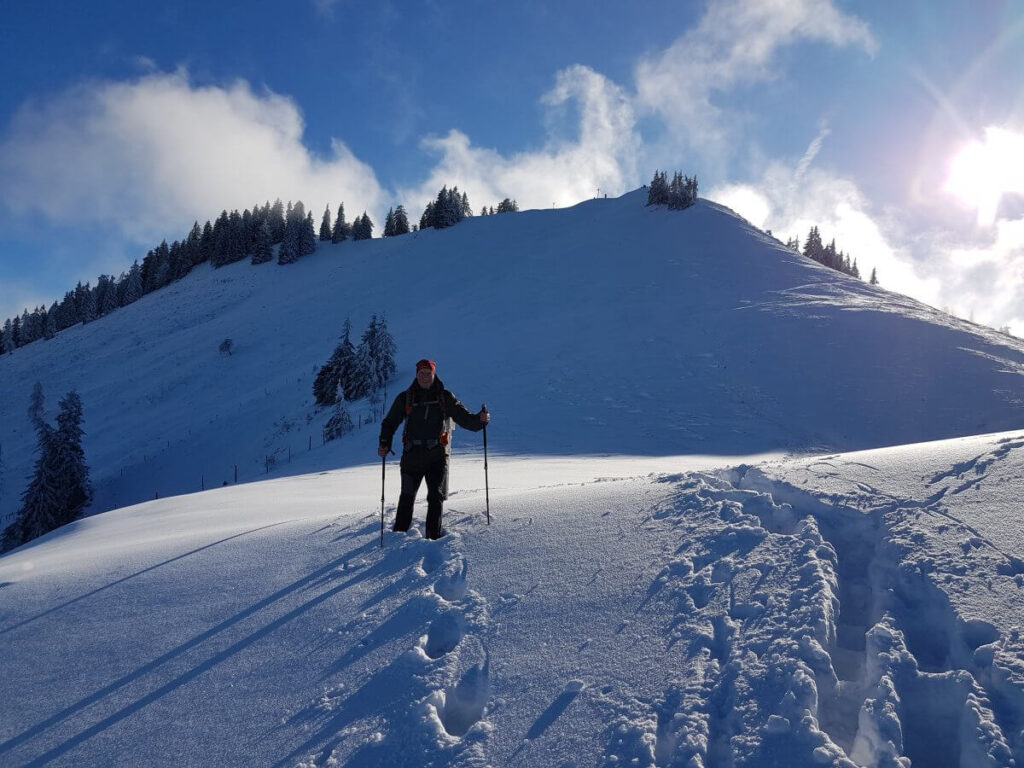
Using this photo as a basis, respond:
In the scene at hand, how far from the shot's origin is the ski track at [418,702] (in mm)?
3246

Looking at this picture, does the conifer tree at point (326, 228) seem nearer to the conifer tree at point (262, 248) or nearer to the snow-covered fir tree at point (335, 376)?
the conifer tree at point (262, 248)

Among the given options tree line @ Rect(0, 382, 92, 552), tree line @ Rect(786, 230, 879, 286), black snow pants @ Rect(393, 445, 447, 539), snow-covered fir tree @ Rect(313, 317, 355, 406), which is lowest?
tree line @ Rect(0, 382, 92, 552)

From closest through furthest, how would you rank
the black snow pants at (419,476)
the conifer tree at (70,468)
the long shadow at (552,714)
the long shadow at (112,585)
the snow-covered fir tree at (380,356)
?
the long shadow at (552,714), the long shadow at (112,585), the black snow pants at (419,476), the conifer tree at (70,468), the snow-covered fir tree at (380,356)

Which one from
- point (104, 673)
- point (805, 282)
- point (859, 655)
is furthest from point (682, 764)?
point (805, 282)

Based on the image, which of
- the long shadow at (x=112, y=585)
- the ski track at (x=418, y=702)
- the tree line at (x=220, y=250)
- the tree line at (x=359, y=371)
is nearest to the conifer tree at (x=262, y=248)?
the tree line at (x=220, y=250)

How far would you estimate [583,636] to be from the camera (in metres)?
4.02

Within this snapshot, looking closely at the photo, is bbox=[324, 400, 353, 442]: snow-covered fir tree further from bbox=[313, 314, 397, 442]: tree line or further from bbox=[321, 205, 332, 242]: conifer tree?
bbox=[321, 205, 332, 242]: conifer tree

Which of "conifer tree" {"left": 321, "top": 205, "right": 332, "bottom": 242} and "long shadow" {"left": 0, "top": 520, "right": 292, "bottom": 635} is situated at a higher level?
"conifer tree" {"left": 321, "top": 205, "right": 332, "bottom": 242}

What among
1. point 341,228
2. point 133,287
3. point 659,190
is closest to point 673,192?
point 659,190

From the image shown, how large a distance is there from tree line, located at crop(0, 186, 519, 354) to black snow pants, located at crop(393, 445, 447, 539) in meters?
76.7

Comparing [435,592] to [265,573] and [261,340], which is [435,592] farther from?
[261,340]

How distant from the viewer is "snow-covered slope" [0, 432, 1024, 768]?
10.4 feet

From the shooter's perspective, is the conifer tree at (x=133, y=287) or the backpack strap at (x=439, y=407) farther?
the conifer tree at (x=133, y=287)

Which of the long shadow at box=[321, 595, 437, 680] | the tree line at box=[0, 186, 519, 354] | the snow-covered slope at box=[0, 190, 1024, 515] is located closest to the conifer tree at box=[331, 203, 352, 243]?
the tree line at box=[0, 186, 519, 354]
